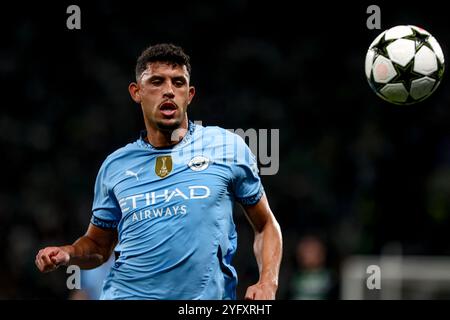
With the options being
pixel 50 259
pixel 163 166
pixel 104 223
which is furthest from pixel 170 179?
pixel 50 259

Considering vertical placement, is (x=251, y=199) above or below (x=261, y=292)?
above

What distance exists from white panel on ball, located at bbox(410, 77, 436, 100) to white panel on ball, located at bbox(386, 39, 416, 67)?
14cm

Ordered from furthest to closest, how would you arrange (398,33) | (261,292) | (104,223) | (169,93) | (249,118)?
(249,118), (398,33), (104,223), (169,93), (261,292)

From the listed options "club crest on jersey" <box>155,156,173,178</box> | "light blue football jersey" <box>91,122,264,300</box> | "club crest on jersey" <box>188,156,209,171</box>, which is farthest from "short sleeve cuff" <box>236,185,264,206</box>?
"club crest on jersey" <box>155,156,173,178</box>

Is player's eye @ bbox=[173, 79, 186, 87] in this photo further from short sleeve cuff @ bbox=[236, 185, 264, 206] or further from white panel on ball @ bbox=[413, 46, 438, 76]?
white panel on ball @ bbox=[413, 46, 438, 76]

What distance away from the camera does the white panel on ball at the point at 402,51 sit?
5.97 metres

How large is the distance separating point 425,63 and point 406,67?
120mm

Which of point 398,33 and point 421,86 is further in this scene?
point 398,33

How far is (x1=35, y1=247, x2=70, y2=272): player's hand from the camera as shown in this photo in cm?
487

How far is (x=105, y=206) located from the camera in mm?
5391

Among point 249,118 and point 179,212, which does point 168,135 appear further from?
point 249,118

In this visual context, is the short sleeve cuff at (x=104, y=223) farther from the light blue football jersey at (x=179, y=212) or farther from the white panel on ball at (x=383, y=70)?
the white panel on ball at (x=383, y=70)

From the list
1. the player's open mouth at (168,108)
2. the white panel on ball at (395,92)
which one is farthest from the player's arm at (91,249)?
the white panel on ball at (395,92)
